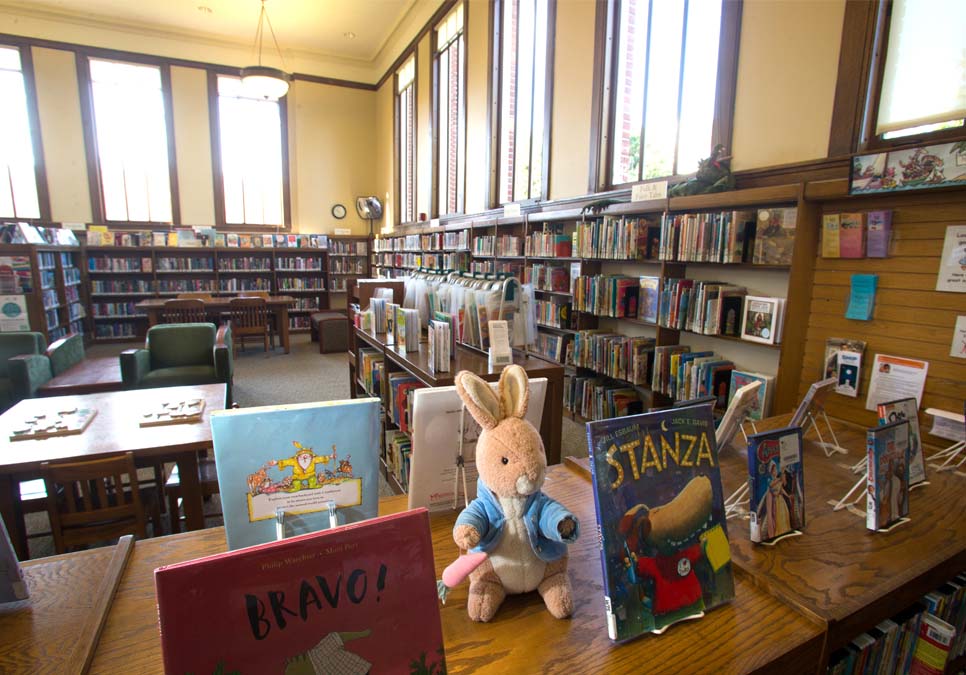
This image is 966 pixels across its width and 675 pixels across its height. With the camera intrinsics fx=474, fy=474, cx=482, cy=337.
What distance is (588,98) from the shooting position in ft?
13.5

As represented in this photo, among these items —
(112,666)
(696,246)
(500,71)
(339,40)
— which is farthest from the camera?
(339,40)

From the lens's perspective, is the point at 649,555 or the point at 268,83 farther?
the point at 268,83

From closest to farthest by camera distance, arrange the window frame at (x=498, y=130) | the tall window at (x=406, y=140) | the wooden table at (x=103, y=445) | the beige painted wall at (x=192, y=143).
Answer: the wooden table at (x=103, y=445) < the window frame at (x=498, y=130) < the tall window at (x=406, y=140) < the beige painted wall at (x=192, y=143)

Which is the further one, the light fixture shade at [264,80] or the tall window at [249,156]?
the tall window at [249,156]

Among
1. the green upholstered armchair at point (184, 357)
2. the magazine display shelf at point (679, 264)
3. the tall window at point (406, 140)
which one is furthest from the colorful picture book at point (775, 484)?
the tall window at point (406, 140)

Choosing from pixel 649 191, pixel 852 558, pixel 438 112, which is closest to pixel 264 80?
pixel 438 112

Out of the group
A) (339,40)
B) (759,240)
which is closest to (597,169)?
(759,240)

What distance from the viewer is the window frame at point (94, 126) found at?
26.4 ft

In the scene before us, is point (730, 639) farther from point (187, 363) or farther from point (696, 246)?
point (187, 363)

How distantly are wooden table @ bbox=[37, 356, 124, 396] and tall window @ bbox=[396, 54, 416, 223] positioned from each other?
570 centimetres

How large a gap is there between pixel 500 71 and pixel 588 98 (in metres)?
1.88

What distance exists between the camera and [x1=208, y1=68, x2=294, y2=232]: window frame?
8844 millimetres

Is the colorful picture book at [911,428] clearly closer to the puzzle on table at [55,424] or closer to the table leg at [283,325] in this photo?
the puzzle on table at [55,424]

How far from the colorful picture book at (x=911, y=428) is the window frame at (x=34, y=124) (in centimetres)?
1097
